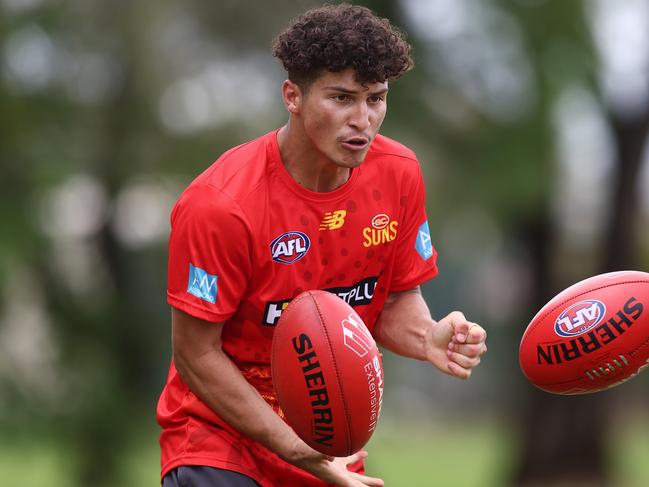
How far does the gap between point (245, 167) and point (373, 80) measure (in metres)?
0.60

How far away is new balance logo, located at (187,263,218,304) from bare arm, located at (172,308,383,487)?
10 cm

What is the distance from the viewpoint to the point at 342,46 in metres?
4.24

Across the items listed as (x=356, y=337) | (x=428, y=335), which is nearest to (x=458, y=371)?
(x=428, y=335)

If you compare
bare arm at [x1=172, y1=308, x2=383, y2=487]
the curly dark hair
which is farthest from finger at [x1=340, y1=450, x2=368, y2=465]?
the curly dark hair

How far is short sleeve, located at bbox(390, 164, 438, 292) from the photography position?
4.83 metres

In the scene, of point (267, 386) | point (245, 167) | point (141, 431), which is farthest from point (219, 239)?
point (141, 431)

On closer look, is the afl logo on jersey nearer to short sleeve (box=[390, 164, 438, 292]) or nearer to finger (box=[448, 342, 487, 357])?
short sleeve (box=[390, 164, 438, 292])

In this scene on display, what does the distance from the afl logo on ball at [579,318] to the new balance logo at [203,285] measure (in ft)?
4.65

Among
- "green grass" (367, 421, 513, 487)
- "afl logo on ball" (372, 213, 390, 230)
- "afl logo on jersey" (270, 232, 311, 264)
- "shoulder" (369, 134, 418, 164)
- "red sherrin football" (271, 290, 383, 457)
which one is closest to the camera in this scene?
"red sherrin football" (271, 290, 383, 457)

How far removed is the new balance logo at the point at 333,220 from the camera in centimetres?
452

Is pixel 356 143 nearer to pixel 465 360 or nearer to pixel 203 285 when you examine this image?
pixel 203 285

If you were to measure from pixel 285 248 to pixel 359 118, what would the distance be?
0.57m

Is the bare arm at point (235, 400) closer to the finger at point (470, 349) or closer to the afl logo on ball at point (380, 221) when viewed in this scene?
the finger at point (470, 349)

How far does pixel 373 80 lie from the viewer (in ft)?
14.1
